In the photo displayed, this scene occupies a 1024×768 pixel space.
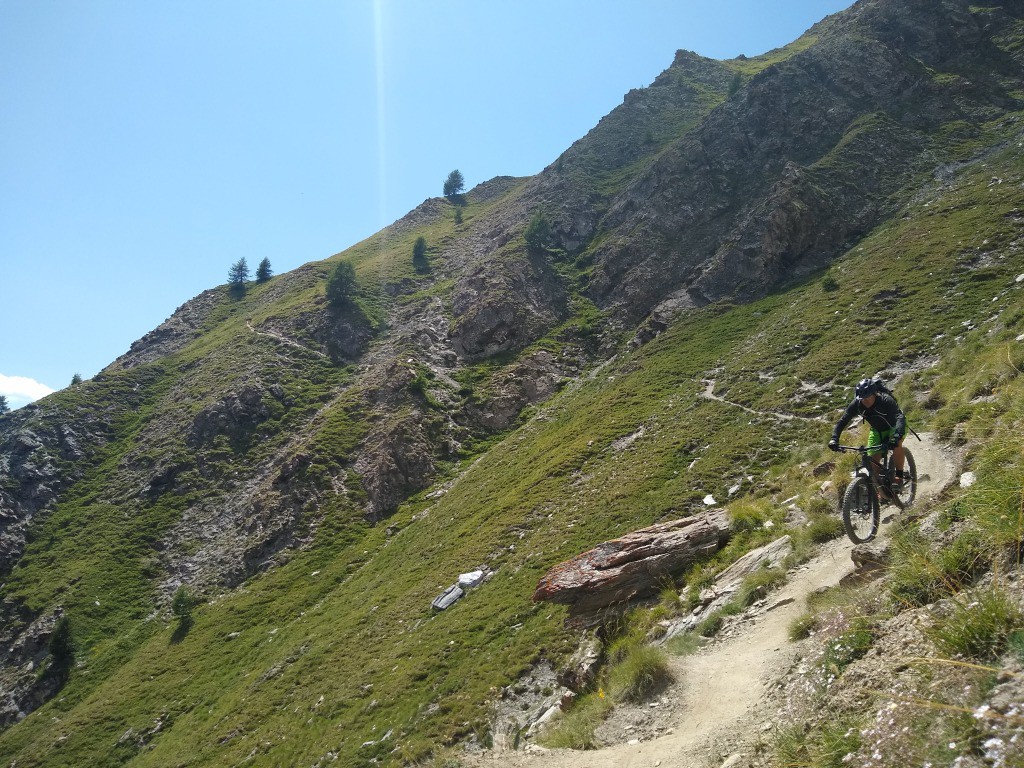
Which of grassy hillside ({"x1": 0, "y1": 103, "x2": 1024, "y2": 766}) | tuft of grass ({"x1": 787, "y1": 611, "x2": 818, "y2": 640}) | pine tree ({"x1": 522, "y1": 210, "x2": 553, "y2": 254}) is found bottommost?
grassy hillside ({"x1": 0, "y1": 103, "x2": 1024, "y2": 766})

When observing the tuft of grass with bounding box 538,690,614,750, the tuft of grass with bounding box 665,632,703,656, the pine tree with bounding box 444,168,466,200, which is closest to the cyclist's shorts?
the tuft of grass with bounding box 665,632,703,656

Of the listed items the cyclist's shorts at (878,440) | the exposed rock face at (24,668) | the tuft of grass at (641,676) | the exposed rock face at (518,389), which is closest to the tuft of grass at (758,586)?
the tuft of grass at (641,676)

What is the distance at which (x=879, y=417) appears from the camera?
11477 millimetres

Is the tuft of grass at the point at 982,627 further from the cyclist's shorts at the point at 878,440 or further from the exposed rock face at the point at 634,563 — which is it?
the exposed rock face at the point at 634,563

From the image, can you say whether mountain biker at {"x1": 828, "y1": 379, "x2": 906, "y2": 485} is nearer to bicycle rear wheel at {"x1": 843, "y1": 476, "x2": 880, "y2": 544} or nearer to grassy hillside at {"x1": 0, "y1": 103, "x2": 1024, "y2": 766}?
bicycle rear wheel at {"x1": 843, "y1": 476, "x2": 880, "y2": 544}

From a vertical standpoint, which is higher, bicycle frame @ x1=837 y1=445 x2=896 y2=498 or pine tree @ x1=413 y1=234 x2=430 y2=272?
pine tree @ x1=413 y1=234 x2=430 y2=272

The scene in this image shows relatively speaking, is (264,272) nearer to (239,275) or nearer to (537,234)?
(239,275)

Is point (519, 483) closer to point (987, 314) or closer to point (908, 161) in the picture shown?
point (987, 314)

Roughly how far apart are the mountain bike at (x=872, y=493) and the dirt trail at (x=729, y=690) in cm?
33

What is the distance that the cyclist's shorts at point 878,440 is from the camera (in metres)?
11.3

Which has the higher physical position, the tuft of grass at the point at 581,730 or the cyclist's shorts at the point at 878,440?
the cyclist's shorts at the point at 878,440

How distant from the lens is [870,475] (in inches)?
448

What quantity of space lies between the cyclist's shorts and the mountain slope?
5.60m

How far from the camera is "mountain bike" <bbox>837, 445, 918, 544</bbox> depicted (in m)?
11.1
